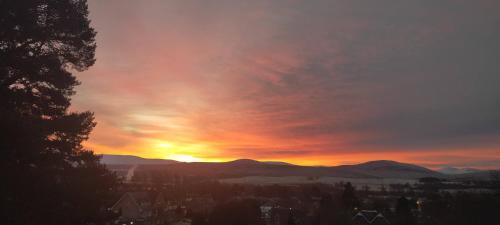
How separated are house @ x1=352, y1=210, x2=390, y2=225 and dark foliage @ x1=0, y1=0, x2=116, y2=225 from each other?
51616 millimetres

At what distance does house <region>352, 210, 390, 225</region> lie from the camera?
65.0 metres

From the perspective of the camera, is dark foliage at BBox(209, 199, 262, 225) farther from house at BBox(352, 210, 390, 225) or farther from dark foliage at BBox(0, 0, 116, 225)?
dark foliage at BBox(0, 0, 116, 225)

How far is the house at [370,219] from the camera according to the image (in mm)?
65000

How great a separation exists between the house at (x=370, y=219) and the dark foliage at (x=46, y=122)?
51616 mm

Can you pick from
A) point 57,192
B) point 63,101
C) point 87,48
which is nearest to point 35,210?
point 57,192

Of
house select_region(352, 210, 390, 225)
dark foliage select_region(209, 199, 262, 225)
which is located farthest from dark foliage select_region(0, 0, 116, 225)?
house select_region(352, 210, 390, 225)

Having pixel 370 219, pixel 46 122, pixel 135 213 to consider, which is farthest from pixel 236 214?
pixel 46 122

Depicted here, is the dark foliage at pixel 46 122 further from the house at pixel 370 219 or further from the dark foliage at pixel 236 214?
the house at pixel 370 219

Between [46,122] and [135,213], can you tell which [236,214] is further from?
[46,122]

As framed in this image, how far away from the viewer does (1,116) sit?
1572cm

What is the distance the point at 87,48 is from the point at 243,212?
150 feet

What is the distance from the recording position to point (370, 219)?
66.1m

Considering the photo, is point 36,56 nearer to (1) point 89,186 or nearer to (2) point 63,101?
(2) point 63,101

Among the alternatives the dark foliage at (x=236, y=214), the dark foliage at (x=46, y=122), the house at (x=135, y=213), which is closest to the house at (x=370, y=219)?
the dark foliage at (x=236, y=214)
